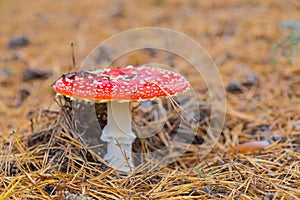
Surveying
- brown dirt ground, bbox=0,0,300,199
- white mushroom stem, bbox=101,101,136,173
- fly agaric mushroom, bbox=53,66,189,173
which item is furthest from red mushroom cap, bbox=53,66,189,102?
brown dirt ground, bbox=0,0,300,199

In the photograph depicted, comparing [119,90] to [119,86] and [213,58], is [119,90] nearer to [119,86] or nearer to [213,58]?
[119,86]

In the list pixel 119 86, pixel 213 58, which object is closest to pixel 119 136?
pixel 119 86

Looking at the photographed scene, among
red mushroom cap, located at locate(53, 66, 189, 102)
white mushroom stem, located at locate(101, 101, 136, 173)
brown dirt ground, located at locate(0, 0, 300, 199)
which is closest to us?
red mushroom cap, located at locate(53, 66, 189, 102)

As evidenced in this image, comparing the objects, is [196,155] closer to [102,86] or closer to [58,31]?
[102,86]

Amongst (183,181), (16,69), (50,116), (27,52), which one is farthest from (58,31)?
(183,181)

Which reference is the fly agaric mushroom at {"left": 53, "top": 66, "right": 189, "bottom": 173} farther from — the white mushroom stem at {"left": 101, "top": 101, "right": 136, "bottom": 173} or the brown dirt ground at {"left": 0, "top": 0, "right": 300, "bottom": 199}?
the brown dirt ground at {"left": 0, "top": 0, "right": 300, "bottom": 199}

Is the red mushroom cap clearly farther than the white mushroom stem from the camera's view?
No

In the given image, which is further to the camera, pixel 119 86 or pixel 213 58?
pixel 213 58
